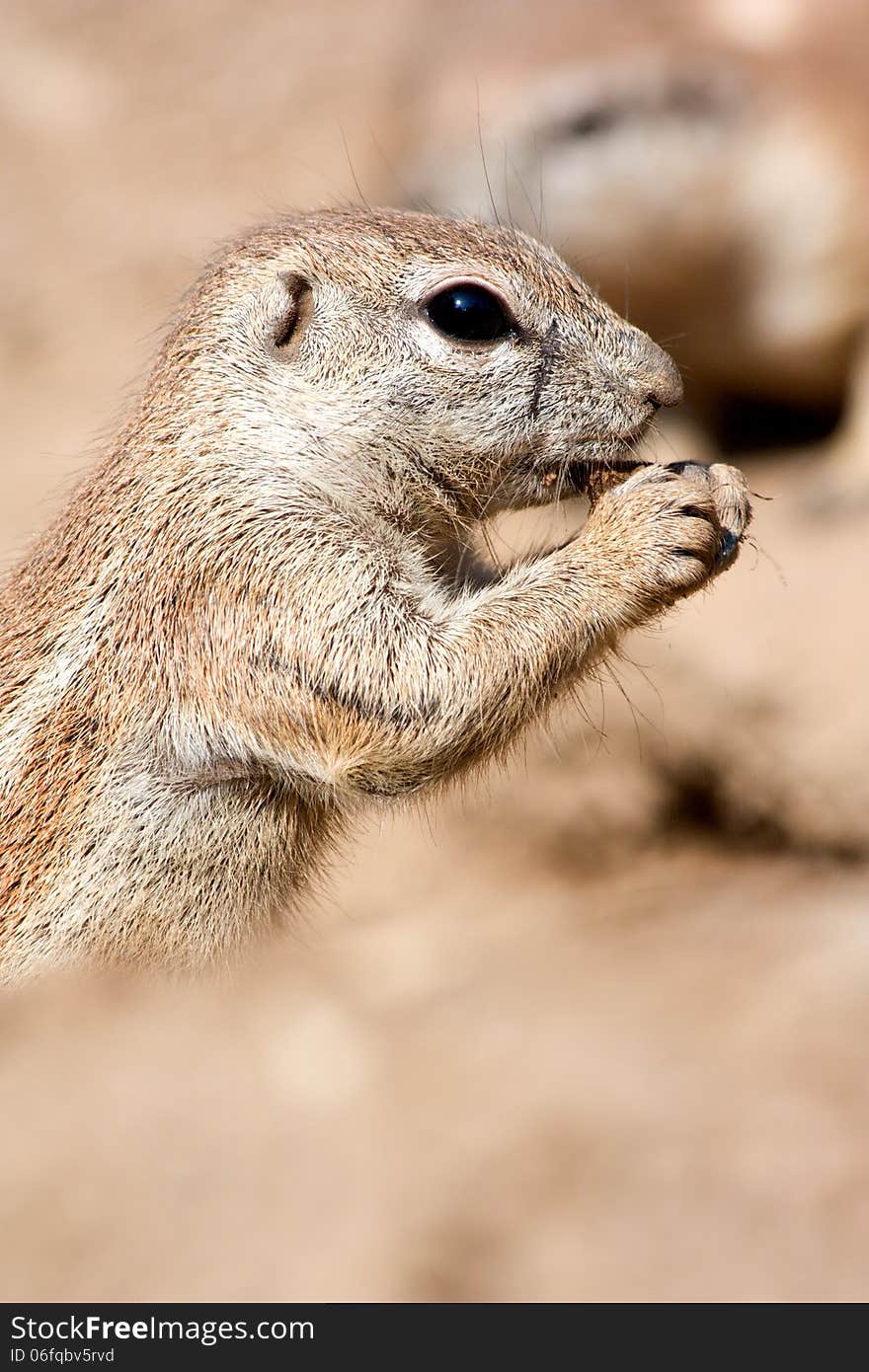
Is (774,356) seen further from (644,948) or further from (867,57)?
(644,948)

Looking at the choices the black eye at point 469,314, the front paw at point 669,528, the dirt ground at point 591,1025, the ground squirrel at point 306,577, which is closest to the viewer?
the dirt ground at point 591,1025

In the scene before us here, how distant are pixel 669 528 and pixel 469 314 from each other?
32.6 inches

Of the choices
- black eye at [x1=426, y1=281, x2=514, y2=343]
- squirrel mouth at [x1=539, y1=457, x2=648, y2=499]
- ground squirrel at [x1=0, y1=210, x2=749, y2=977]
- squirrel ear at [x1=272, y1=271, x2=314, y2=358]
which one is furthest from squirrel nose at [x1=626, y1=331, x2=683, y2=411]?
squirrel ear at [x1=272, y1=271, x2=314, y2=358]

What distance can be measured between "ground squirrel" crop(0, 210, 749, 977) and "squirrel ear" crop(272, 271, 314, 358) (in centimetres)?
1

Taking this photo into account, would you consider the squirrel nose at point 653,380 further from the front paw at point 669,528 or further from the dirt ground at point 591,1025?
the dirt ground at point 591,1025

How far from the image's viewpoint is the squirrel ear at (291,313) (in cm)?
399

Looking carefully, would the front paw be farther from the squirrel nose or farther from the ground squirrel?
the squirrel nose

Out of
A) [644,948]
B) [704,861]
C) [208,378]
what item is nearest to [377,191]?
[704,861]

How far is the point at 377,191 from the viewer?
11.1m

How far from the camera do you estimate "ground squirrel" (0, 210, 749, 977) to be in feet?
11.7

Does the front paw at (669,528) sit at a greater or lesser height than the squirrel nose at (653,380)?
lesser

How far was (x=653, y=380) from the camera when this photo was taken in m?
3.99

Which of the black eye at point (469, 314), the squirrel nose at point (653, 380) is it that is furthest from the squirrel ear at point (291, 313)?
the squirrel nose at point (653, 380)

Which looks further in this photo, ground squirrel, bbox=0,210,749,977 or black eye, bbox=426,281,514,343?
black eye, bbox=426,281,514,343
